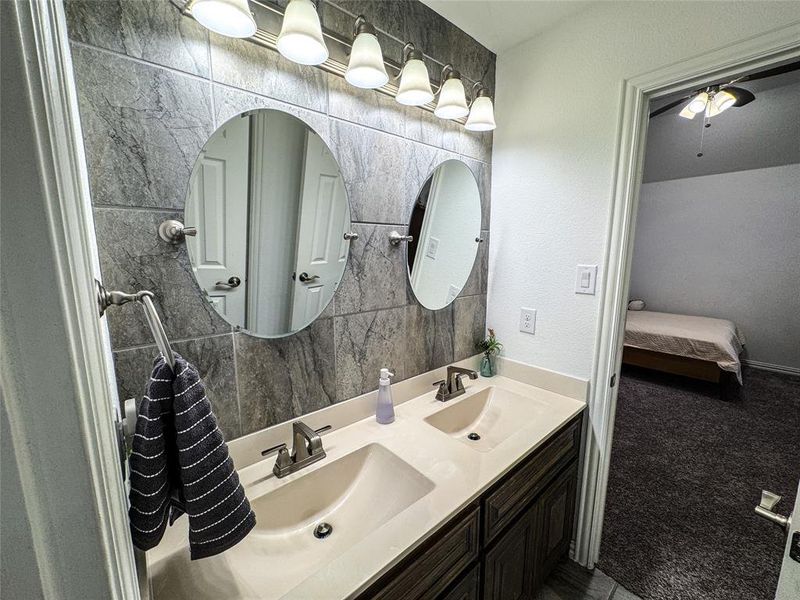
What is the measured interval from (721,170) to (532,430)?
177 inches

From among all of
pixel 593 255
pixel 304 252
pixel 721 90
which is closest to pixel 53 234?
pixel 304 252

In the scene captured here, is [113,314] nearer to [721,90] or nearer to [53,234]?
[53,234]

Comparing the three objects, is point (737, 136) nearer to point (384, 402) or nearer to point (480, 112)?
point (480, 112)

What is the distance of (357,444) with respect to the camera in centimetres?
111

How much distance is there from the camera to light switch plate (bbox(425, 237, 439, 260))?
1.44 metres

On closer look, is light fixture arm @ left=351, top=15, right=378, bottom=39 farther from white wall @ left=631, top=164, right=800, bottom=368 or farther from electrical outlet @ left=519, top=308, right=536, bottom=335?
white wall @ left=631, top=164, right=800, bottom=368

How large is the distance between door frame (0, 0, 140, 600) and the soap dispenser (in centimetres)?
96

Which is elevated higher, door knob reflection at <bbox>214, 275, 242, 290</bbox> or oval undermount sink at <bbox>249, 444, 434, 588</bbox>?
door knob reflection at <bbox>214, 275, 242, 290</bbox>

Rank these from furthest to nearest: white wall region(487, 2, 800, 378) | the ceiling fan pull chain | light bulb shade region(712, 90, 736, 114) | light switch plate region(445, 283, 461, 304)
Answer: the ceiling fan pull chain < light bulb shade region(712, 90, 736, 114) < light switch plate region(445, 283, 461, 304) < white wall region(487, 2, 800, 378)

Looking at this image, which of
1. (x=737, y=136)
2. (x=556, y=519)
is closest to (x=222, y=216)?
(x=556, y=519)

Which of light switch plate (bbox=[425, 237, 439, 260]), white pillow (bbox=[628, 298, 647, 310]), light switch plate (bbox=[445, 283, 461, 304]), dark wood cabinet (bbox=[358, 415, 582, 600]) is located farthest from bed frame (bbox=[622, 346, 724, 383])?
light switch plate (bbox=[425, 237, 439, 260])

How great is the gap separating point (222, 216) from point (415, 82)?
2.50 ft

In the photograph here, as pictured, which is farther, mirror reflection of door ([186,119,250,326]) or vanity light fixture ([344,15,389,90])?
vanity light fixture ([344,15,389,90])

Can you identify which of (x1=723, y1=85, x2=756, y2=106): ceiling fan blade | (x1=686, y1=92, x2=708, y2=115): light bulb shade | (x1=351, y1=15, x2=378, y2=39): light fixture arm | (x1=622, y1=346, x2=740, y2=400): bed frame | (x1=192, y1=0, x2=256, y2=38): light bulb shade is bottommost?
(x1=622, y1=346, x2=740, y2=400): bed frame
